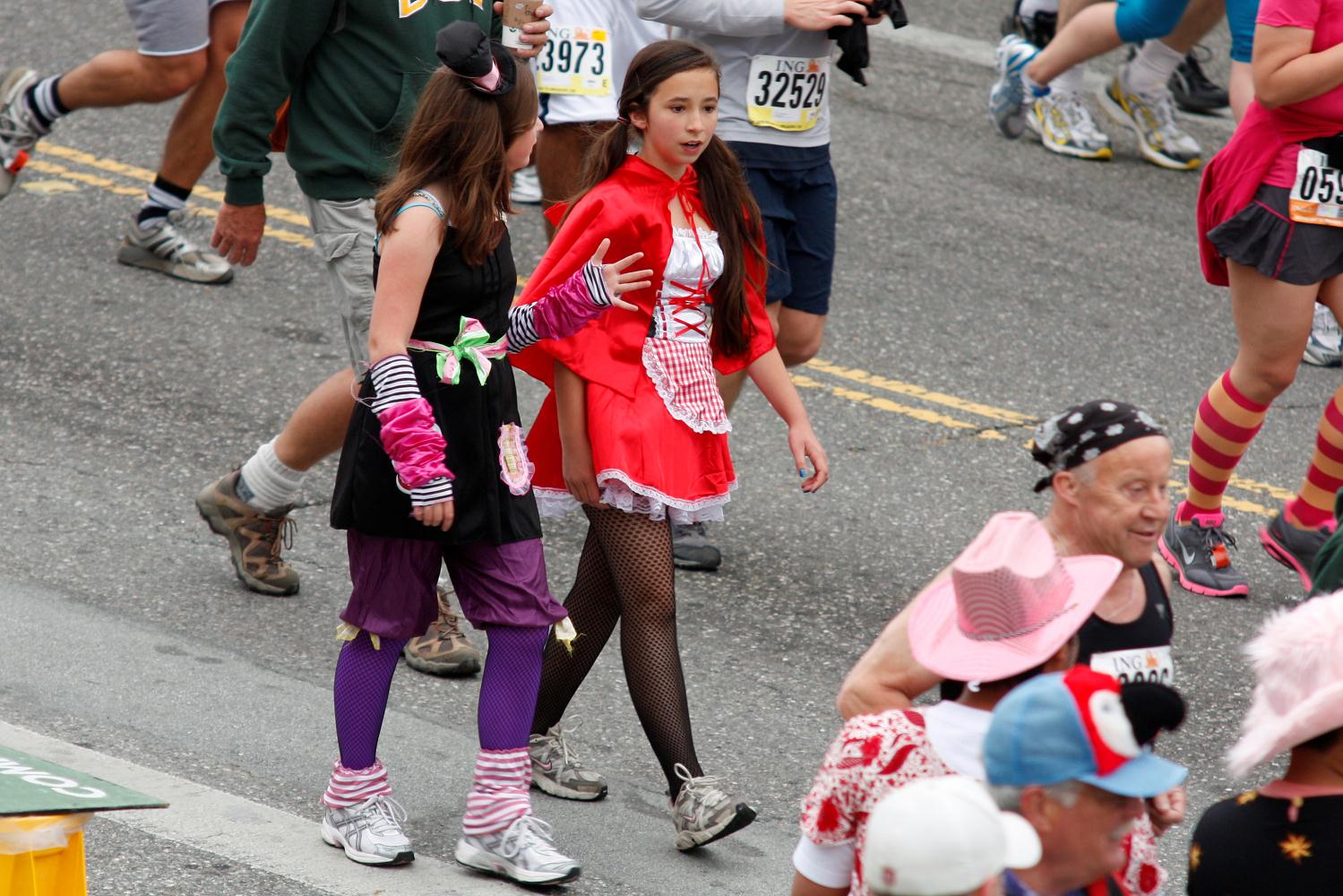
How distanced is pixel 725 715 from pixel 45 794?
216 cm

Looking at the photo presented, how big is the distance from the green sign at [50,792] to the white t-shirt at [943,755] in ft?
3.22

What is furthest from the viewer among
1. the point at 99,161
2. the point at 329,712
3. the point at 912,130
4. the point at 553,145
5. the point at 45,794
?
the point at 912,130

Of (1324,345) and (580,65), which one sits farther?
(1324,345)

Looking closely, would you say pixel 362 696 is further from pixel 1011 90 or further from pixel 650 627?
pixel 1011 90

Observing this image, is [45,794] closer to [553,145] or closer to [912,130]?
[553,145]

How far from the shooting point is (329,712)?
452cm

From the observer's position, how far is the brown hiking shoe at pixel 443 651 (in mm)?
4793

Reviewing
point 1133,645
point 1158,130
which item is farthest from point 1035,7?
point 1133,645

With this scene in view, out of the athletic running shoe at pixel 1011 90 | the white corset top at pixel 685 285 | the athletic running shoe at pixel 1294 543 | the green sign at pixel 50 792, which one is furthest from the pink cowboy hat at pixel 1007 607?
the athletic running shoe at pixel 1011 90

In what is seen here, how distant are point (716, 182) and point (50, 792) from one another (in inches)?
82.8

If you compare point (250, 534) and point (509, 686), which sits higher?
point (509, 686)

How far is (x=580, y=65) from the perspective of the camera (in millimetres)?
6273

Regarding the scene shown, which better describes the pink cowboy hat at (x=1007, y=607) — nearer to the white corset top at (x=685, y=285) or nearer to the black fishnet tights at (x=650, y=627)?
the black fishnet tights at (x=650, y=627)

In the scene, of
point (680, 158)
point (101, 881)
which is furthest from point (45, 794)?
point (680, 158)
